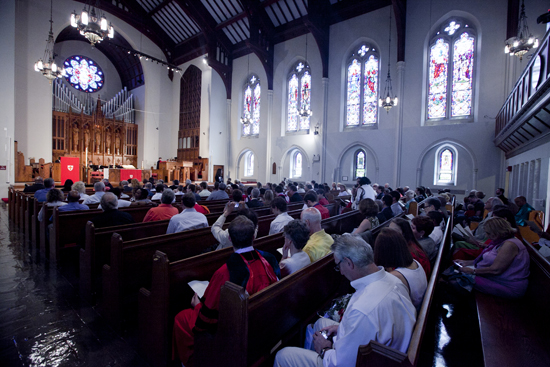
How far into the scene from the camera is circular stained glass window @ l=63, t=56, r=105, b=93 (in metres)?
17.1

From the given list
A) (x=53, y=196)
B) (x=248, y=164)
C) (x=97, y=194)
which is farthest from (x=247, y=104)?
(x=53, y=196)

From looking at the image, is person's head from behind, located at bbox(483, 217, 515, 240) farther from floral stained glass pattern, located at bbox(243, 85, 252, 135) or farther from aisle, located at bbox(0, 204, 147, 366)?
floral stained glass pattern, located at bbox(243, 85, 252, 135)

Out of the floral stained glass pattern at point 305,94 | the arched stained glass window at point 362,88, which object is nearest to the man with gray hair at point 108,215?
the arched stained glass window at point 362,88

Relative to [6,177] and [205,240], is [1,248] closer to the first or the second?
[205,240]

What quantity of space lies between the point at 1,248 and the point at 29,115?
11.3 meters

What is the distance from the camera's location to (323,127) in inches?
535

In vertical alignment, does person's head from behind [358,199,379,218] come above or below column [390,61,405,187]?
below

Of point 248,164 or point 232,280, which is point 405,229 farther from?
point 248,164

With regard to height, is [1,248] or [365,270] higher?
[365,270]

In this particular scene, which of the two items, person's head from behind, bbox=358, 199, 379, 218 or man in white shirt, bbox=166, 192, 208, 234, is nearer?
man in white shirt, bbox=166, 192, 208, 234

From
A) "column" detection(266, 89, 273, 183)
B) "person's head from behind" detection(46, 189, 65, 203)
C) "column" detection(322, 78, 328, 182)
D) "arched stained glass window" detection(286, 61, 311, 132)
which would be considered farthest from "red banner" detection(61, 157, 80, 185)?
→ "column" detection(322, 78, 328, 182)

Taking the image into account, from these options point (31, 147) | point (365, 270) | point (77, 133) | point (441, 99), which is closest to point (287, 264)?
point (365, 270)

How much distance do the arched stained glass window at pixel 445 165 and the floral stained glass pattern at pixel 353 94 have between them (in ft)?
12.1

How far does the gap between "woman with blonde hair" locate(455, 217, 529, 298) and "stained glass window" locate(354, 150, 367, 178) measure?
10632mm
